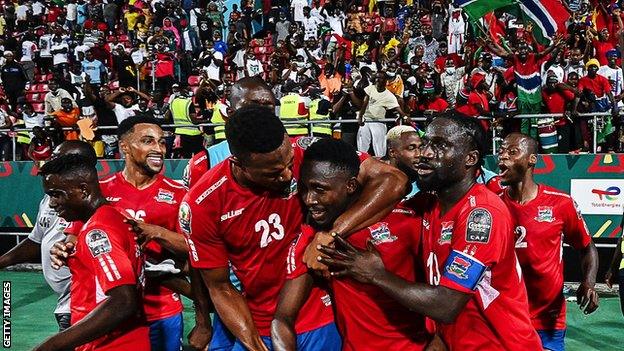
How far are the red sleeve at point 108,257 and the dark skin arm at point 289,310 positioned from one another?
2.36ft

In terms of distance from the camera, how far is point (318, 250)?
4.11m

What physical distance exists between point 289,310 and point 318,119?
38.2ft

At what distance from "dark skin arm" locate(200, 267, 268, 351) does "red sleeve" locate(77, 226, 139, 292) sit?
1.64ft

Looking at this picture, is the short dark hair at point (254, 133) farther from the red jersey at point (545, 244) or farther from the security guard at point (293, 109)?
the security guard at point (293, 109)

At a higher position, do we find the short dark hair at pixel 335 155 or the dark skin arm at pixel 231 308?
the short dark hair at pixel 335 155

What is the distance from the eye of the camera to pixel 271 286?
467 cm

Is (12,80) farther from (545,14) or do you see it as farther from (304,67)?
(545,14)

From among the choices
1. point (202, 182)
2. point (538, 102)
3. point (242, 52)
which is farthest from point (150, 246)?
point (242, 52)

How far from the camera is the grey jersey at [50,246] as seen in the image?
6.66 m

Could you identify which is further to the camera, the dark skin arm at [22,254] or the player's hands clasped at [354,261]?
the dark skin arm at [22,254]

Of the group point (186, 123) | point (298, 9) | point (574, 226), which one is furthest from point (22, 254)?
point (298, 9)

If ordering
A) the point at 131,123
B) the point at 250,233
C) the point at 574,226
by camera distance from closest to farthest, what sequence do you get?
the point at 250,233 → the point at 131,123 → the point at 574,226

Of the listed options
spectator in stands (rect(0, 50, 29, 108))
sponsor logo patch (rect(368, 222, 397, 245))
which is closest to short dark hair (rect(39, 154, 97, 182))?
sponsor logo patch (rect(368, 222, 397, 245))

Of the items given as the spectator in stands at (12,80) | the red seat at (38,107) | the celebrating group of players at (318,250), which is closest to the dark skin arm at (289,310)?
the celebrating group of players at (318,250)
